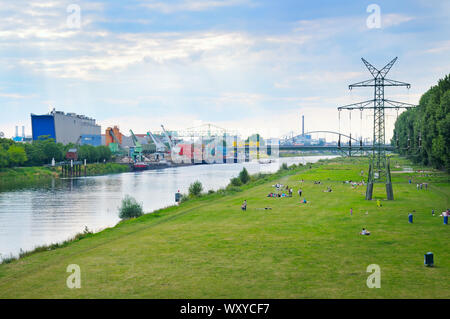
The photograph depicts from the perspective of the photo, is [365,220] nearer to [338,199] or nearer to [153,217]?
[338,199]

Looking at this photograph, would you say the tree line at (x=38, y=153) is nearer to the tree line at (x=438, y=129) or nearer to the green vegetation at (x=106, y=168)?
the green vegetation at (x=106, y=168)

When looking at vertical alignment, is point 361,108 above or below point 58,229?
above

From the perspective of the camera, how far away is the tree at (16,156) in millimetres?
128500

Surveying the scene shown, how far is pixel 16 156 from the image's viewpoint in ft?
432

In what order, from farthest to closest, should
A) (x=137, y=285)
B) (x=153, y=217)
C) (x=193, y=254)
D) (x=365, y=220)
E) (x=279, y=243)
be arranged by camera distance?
(x=153, y=217) < (x=365, y=220) < (x=279, y=243) < (x=193, y=254) < (x=137, y=285)

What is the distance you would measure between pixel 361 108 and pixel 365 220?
626 inches

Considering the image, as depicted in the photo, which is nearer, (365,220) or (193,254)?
(193,254)

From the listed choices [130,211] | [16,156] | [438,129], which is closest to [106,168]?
[16,156]

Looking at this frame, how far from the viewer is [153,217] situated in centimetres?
4459

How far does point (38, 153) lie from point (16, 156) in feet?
54.7

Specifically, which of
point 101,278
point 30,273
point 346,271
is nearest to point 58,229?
point 30,273

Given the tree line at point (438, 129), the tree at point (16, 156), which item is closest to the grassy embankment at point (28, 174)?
the tree at point (16, 156)

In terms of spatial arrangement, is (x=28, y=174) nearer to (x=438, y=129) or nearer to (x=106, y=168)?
(x=106, y=168)
